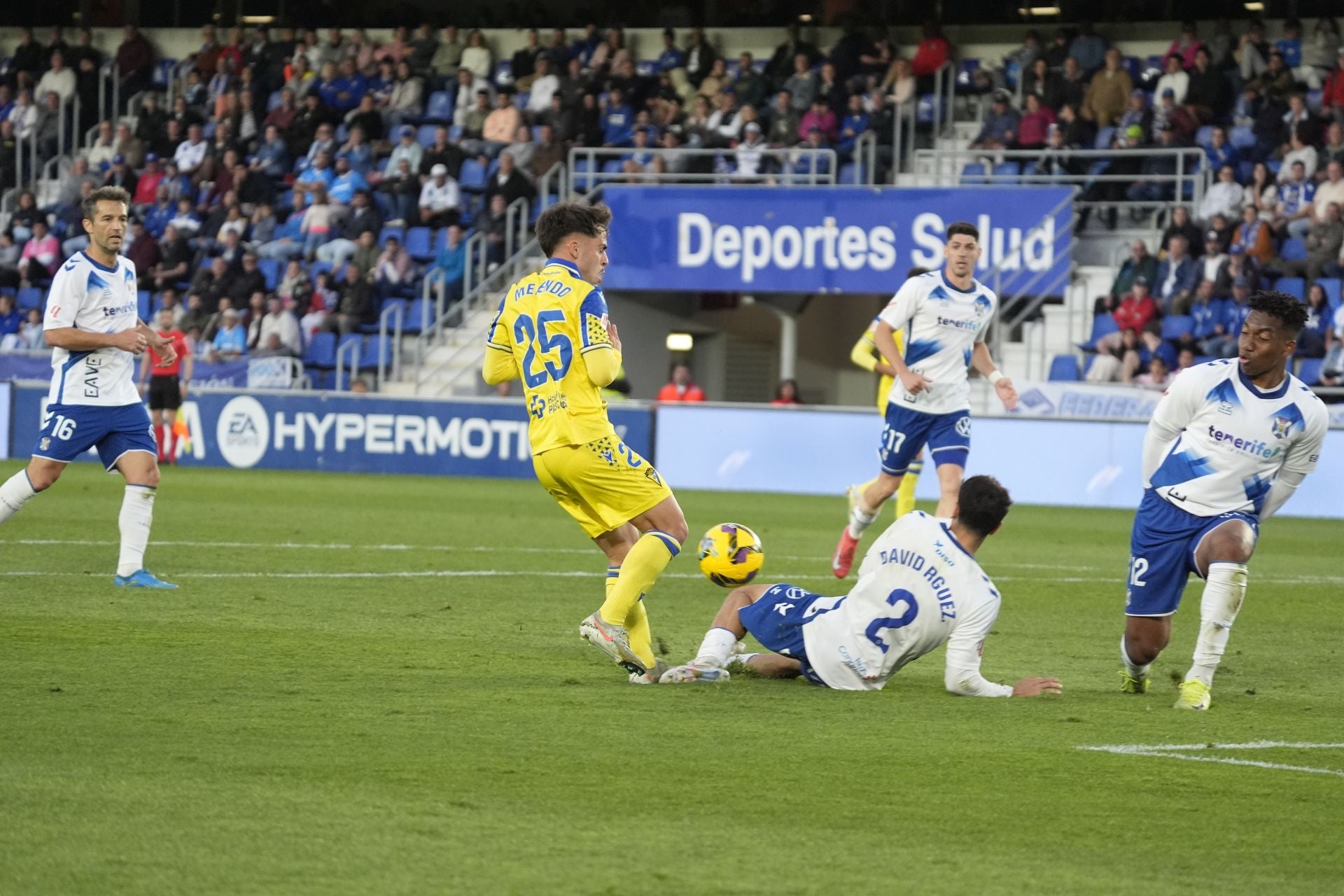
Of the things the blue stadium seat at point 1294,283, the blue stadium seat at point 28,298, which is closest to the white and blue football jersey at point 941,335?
the blue stadium seat at point 1294,283

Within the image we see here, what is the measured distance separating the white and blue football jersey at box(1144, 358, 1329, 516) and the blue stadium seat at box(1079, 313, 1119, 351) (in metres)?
16.3

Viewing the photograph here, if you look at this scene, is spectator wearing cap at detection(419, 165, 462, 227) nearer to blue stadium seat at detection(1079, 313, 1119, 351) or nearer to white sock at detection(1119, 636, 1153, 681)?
blue stadium seat at detection(1079, 313, 1119, 351)

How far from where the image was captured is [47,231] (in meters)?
30.8

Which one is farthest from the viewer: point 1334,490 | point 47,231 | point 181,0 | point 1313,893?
point 181,0

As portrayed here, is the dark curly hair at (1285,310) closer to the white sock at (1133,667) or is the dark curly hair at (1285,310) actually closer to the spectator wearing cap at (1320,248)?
the white sock at (1133,667)

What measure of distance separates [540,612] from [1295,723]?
4291 mm

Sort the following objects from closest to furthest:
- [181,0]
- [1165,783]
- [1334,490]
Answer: [1165,783], [1334,490], [181,0]

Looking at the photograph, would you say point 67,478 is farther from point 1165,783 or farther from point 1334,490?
point 1165,783

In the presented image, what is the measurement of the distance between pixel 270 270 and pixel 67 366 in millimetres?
19443

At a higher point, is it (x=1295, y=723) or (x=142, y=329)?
(x=142, y=329)

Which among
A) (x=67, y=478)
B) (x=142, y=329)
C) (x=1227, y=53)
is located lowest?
(x=67, y=478)

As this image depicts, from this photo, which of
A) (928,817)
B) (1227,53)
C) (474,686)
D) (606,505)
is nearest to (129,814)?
(928,817)

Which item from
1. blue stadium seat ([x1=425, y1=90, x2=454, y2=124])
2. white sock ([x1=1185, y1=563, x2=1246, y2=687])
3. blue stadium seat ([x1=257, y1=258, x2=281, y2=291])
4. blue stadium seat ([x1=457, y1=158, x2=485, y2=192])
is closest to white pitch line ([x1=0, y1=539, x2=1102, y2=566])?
white sock ([x1=1185, y1=563, x2=1246, y2=687])

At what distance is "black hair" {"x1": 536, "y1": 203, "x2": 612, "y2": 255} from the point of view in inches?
297
